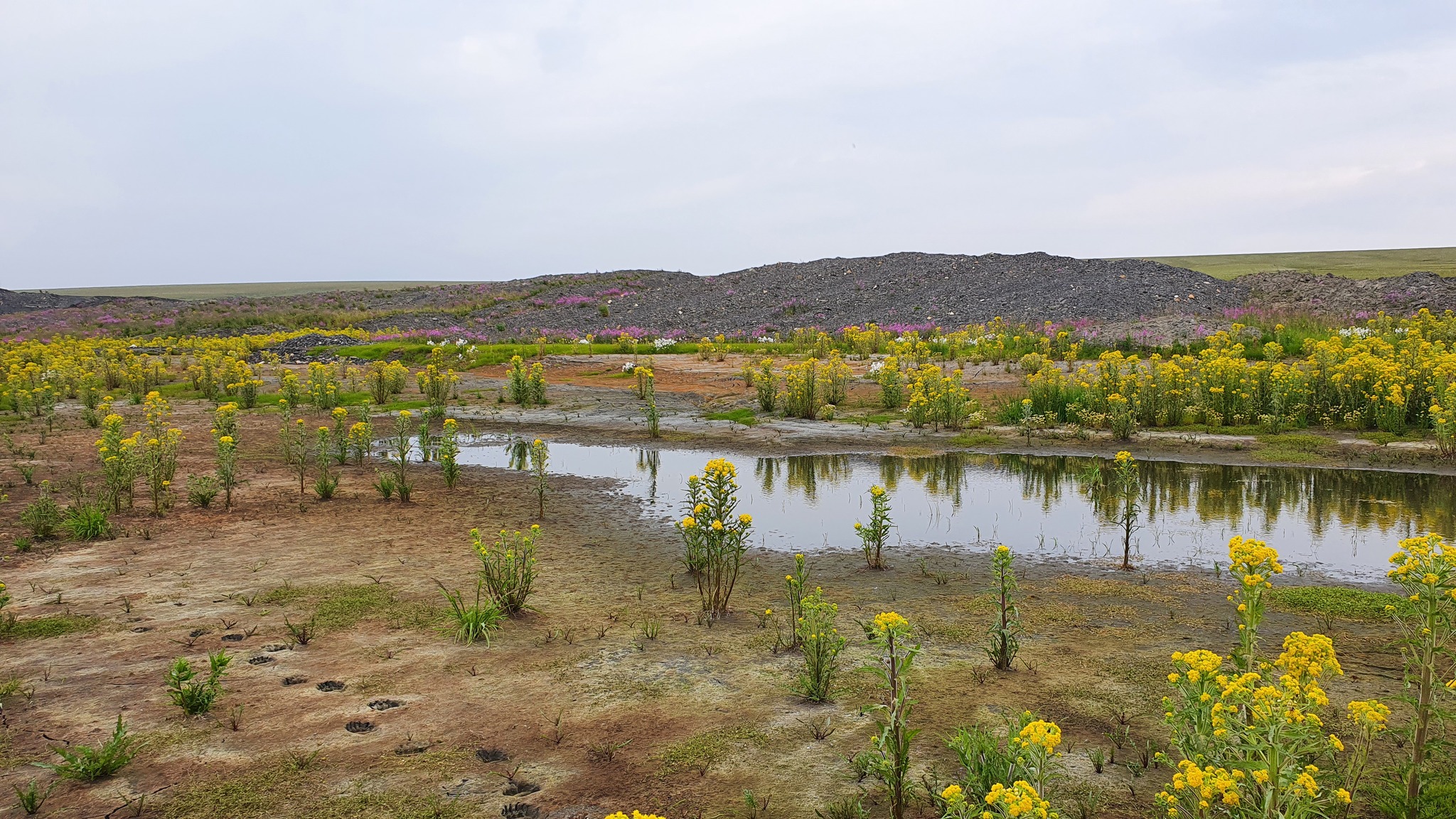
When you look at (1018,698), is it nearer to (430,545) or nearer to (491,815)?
(491,815)

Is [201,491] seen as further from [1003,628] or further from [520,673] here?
[1003,628]

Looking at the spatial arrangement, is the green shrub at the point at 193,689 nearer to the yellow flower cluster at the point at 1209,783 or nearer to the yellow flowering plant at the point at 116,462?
the yellow flower cluster at the point at 1209,783

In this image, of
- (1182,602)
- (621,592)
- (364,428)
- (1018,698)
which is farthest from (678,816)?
(364,428)

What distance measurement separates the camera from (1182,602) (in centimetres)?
647

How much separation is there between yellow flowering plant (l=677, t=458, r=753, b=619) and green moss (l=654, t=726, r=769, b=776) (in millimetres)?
1711

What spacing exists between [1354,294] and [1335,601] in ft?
88.2

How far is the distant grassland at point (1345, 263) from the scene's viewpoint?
5134 cm

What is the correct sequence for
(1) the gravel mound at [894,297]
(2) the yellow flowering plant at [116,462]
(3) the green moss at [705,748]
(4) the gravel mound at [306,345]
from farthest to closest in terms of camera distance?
(1) the gravel mound at [894,297] → (4) the gravel mound at [306,345] → (2) the yellow flowering plant at [116,462] → (3) the green moss at [705,748]

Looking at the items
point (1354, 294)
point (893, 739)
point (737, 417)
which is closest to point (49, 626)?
point (893, 739)

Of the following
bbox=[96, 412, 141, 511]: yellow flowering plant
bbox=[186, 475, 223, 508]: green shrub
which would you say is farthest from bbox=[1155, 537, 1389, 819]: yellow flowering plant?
bbox=[96, 412, 141, 511]: yellow flowering plant

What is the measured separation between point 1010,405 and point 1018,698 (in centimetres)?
1160

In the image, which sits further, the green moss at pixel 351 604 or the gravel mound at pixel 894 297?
the gravel mound at pixel 894 297

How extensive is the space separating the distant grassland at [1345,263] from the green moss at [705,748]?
1995 inches

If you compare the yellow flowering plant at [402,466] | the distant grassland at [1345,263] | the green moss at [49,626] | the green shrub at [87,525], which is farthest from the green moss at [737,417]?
the distant grassland at [1345,263]
